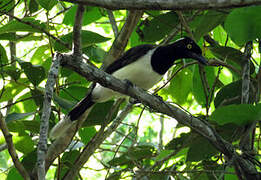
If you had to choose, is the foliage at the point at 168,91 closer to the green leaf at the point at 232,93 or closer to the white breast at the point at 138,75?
the green leaf at the point at 232,93

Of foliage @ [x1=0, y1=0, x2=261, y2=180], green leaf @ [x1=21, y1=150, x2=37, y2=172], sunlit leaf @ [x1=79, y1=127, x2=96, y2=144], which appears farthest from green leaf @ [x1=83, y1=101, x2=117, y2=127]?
green leaf @ [x1=21, y1=150, x2=37, y2=172]

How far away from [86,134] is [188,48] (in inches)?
50.8

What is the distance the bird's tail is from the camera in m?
3.44

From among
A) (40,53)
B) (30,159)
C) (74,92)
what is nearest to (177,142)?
(74,92)

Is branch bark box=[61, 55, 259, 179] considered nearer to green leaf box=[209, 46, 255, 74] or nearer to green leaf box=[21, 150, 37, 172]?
green leaf box=[209, 46, 255, 74]

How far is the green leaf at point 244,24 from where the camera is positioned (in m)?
2.45

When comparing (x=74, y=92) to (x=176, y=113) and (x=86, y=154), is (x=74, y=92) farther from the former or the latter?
(x=176, y=113)

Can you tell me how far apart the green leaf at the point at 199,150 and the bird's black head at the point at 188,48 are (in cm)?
A: 100

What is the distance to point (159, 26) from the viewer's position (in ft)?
12.4

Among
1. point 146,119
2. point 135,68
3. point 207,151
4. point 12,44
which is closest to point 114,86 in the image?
point 207,151

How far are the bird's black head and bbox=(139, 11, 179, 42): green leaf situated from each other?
0.22 metres

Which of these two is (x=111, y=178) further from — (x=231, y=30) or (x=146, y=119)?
(x=146, y=119)

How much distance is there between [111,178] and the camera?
10.7 feet

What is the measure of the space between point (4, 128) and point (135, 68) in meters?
1.44
